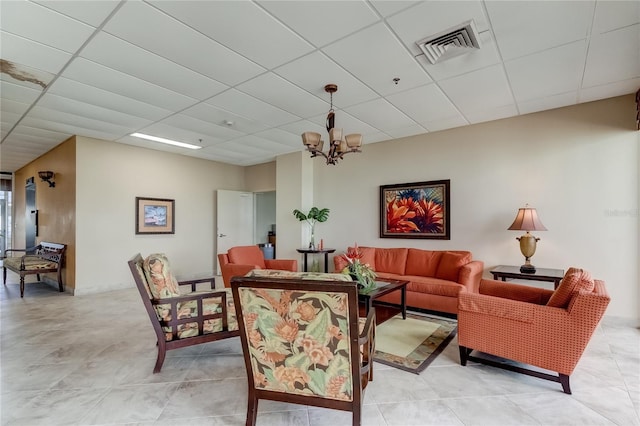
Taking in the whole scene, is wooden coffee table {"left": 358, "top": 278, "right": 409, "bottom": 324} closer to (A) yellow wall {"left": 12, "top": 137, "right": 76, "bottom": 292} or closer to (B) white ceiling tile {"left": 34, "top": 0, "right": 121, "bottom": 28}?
(B) white ceiling tile {"left": 34, "top": 0, "right": 121, "bottom": 28}

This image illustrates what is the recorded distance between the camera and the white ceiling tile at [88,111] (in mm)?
3734

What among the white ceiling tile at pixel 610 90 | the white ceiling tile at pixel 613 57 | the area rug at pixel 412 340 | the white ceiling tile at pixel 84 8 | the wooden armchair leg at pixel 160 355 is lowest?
the area rug at pixel 412 340

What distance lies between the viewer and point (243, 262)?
489 centimetres

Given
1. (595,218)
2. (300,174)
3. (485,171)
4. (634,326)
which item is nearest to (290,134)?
(300,174)

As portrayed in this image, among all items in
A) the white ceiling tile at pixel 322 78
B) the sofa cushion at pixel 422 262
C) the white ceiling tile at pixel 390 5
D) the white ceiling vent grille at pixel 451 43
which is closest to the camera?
the white ceiling tile at pixel 390 5

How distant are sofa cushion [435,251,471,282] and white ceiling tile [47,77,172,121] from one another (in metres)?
4.28

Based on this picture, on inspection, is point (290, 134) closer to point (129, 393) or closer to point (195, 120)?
point (195, 120)

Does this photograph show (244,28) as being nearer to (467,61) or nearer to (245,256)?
(467,61)

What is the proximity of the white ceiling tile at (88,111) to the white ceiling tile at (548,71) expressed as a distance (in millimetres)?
4631

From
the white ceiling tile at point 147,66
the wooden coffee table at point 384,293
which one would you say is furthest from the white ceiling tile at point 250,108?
the wooden coffee table at point 384,293

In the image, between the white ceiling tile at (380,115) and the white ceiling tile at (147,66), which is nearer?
the white ceiling tile at (147,66)

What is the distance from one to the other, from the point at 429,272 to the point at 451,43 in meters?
3.11

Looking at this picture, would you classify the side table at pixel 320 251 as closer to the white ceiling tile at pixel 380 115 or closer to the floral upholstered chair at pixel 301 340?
the white ceiling tile at pixel 380 115

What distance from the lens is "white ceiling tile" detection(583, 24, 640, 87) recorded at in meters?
2.48
